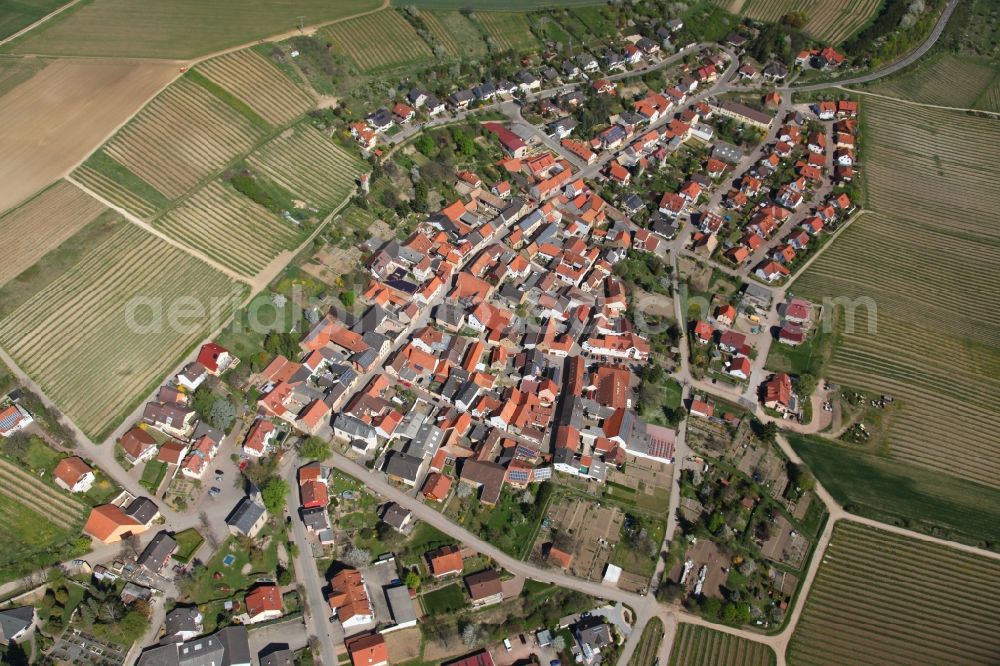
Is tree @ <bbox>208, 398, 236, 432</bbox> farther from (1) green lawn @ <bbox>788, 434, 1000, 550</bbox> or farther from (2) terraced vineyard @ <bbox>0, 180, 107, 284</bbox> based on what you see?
(1) green lawn @ <bbox>788, 434, 1000, 550</bbox>

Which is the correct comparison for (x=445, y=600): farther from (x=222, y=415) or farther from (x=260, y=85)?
(x=260, y=85)

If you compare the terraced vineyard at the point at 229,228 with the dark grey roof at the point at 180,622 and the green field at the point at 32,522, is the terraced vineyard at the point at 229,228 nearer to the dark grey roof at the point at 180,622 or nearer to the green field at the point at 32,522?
the green field at the point at 32,522

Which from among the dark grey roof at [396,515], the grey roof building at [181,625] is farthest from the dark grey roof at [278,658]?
the dark grey roof at [396,515]

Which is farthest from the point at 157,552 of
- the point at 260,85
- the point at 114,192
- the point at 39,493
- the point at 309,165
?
the point at 260,85

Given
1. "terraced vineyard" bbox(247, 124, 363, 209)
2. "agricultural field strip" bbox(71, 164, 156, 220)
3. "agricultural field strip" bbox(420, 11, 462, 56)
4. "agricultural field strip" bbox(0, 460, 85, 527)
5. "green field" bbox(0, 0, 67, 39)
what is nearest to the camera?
"agricultural field strip" bbox(0, 460, 85, 527)

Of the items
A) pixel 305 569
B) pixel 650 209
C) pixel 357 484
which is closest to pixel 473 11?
pixel 650 209

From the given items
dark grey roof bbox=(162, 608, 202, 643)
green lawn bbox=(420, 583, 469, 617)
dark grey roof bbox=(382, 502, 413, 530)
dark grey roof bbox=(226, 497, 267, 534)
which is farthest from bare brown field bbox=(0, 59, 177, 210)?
green lawn bbox=(420, 583, 469, 617)
